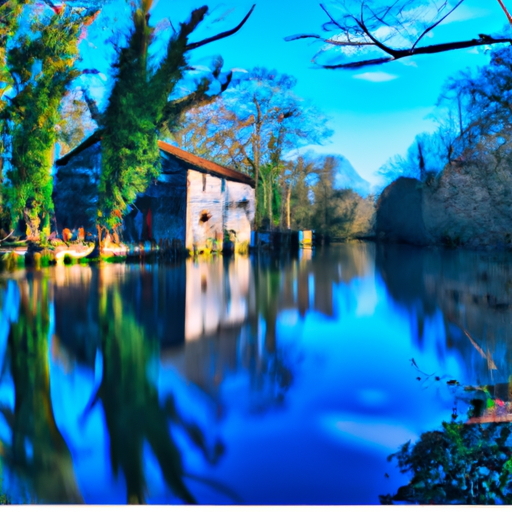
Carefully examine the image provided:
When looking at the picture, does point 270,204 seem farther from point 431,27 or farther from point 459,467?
point 459,467

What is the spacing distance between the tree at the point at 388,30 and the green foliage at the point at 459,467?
1522mm

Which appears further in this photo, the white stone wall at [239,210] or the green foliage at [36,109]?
the white stone wall at [239,210]

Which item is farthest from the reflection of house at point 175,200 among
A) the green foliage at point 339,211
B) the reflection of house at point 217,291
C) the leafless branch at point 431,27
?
the leafless branch at point 431,27

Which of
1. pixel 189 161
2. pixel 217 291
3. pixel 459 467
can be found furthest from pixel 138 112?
pixel 459 467

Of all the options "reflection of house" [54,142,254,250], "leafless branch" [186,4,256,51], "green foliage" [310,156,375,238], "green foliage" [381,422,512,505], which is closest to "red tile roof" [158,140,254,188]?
"reflection of house" [54,142,254,250]

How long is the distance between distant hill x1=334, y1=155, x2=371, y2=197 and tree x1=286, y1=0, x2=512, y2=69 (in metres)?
0.46

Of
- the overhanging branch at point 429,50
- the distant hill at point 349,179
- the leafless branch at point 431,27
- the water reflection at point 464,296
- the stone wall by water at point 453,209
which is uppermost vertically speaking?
the leafless branch at point 431,27

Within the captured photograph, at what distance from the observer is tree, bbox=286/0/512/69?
1.90 metres

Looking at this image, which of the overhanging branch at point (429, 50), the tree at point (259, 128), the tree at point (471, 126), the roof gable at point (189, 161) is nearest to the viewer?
the overhanging branch at point (429, 50)

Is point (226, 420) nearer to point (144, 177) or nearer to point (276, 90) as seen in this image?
point (144, 177)

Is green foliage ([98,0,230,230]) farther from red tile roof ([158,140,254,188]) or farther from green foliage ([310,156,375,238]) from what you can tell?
green foliage ([310,156,375,238])

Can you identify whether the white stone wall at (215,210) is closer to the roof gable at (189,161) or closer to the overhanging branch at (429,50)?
the roof gable at (189,161)

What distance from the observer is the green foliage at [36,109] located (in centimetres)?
208

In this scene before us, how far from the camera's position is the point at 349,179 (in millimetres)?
2148
